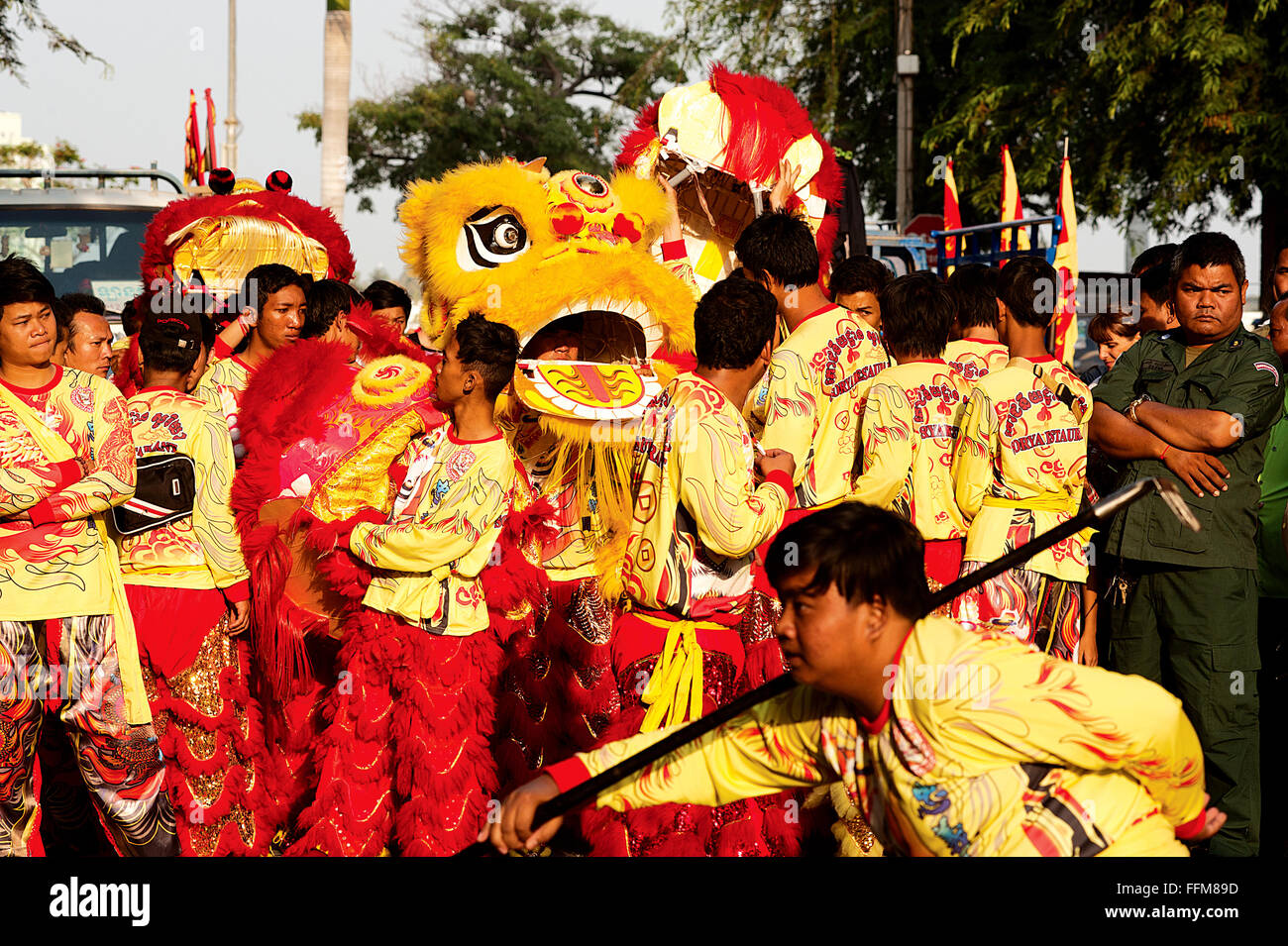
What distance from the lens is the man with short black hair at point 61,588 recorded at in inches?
146

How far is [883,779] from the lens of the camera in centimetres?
246

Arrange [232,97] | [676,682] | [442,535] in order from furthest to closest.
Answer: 1. [232,97]
2. [442,535]
3. [676,682]

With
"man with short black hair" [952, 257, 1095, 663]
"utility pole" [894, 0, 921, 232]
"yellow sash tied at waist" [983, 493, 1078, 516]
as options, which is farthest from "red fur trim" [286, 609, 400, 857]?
"utility pole" [894, 0, 921, 232]

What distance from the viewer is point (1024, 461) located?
4.34m

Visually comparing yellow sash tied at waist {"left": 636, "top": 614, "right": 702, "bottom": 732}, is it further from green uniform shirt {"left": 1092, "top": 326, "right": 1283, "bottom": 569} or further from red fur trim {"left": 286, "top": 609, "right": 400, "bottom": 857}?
green uniform shirt {"left": 1092, "top": 326, "right": 1283, "bottom": 569}

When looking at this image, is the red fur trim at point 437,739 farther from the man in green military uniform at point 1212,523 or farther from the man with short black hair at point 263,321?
the man in green military uniform at point 1212,523

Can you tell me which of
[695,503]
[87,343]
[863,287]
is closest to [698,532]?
[695,503]

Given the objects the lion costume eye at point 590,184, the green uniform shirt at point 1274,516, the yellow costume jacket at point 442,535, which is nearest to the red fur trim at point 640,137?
the lion costume eye at point 590,184

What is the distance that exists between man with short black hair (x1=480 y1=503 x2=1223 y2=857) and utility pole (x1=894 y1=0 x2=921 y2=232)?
41.2 feet

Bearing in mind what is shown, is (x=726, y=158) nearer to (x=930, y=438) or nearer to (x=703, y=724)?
(x=930, y=438)

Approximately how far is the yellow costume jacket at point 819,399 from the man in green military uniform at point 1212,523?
89 cm

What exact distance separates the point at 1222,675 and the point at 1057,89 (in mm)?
11223

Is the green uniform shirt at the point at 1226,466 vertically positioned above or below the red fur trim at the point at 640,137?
below

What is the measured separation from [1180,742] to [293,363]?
10.3ft
